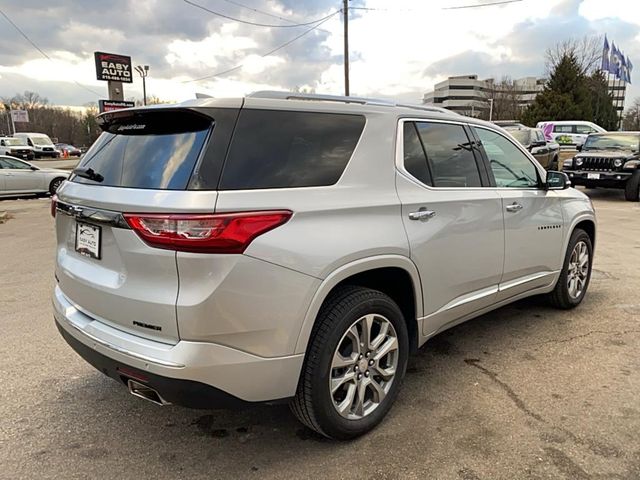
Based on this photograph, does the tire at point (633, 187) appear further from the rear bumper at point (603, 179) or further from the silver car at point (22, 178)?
the silver car at point (22, 178)

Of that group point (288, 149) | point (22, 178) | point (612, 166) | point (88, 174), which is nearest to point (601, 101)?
point (612, 166)

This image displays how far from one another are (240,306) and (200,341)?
0.22m

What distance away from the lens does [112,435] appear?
9.18ft

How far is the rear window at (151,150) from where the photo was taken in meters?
2.27

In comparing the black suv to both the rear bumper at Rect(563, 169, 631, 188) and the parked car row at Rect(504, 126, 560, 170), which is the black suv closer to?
the rear bumper at Rect(563, 169, 631, 188)

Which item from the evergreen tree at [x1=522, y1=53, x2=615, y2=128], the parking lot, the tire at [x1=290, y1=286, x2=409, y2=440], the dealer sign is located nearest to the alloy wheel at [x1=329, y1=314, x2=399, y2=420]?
the tire at [x1=290, y1=286, x2=409, y2=440]

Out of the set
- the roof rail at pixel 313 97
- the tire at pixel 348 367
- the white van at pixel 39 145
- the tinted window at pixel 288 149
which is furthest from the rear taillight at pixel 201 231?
the white van at pixel 39 145

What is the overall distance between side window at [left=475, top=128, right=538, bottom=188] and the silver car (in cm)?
1541

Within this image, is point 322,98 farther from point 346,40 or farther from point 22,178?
point 346,40

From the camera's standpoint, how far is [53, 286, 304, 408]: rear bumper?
2150 millimetres

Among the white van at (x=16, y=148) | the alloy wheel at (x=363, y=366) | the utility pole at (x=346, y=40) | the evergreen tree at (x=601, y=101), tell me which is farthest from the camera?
the evergreen tree at (x=601, y=101)

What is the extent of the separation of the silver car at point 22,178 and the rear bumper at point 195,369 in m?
15.5

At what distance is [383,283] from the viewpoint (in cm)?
298

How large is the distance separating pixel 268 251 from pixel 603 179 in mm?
14508
